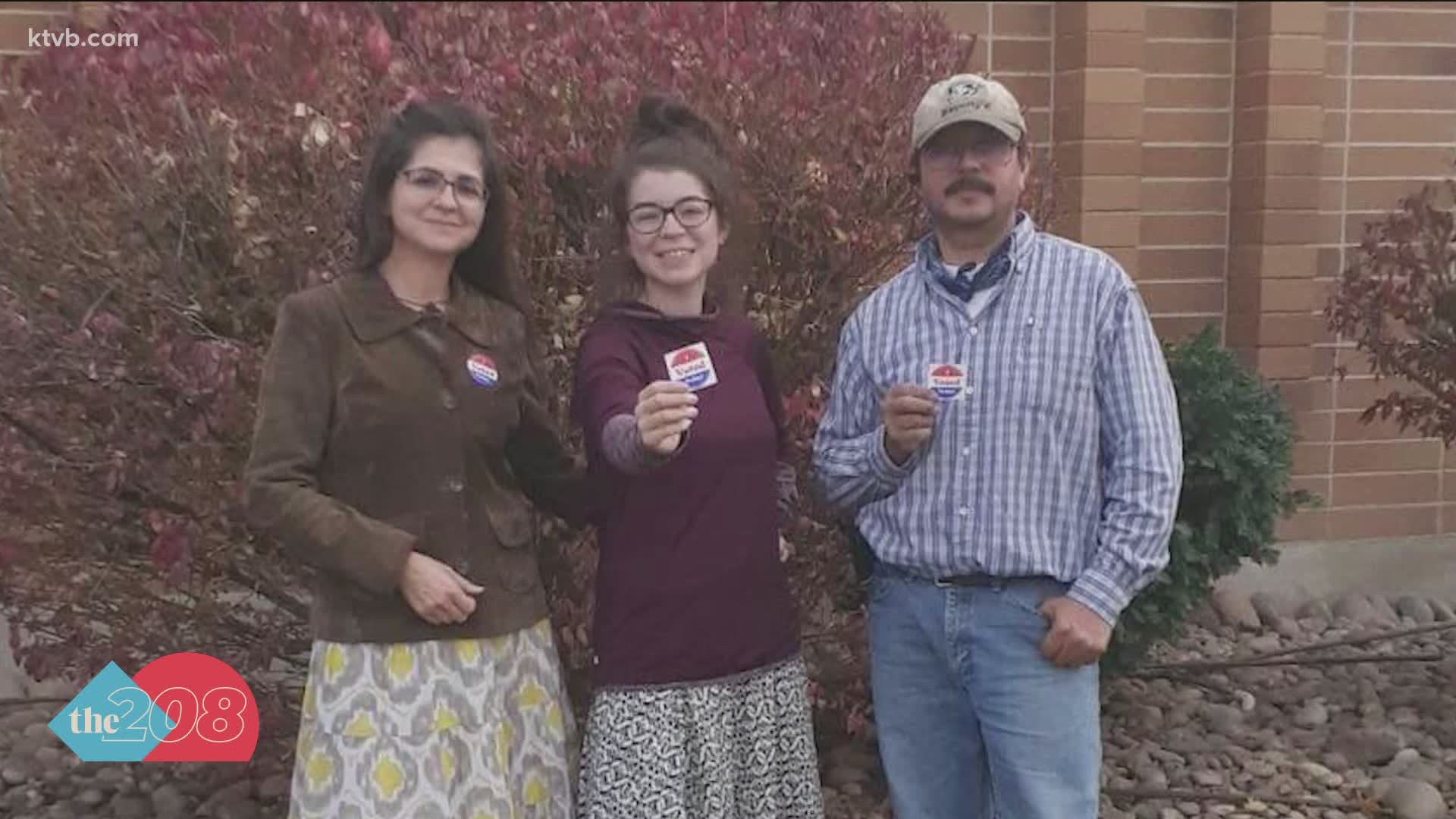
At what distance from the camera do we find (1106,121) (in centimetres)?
614

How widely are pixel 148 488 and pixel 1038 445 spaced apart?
6.89 feet

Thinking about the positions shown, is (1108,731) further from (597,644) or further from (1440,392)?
(597,644)

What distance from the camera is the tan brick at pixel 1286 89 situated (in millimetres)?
6262

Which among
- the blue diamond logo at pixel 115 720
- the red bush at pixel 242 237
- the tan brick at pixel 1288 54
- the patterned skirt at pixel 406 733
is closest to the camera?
the patterned skirt at pixel 406 733

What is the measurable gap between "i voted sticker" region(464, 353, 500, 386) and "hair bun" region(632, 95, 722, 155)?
531 mm

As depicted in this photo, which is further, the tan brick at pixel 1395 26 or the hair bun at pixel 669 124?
the tan brick at pixel 1395 26

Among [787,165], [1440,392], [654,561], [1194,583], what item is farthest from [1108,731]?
[654,561]

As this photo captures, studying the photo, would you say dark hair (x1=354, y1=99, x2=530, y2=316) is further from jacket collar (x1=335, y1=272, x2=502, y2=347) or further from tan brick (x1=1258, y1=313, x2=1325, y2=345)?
tan brick (x1=1258, y1=313, x2=1325, y2=345)

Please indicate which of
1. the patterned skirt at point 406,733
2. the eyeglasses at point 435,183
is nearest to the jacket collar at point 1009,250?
the eyeglasses at point 435,183

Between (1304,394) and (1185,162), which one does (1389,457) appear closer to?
(1304,394)

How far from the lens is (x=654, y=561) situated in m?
2.80

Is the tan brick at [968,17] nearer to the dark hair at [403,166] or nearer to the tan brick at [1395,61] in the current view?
the tan brick at [1395,61]

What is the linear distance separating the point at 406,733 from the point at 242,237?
125 cm

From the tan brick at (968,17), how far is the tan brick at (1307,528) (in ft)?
7.70
